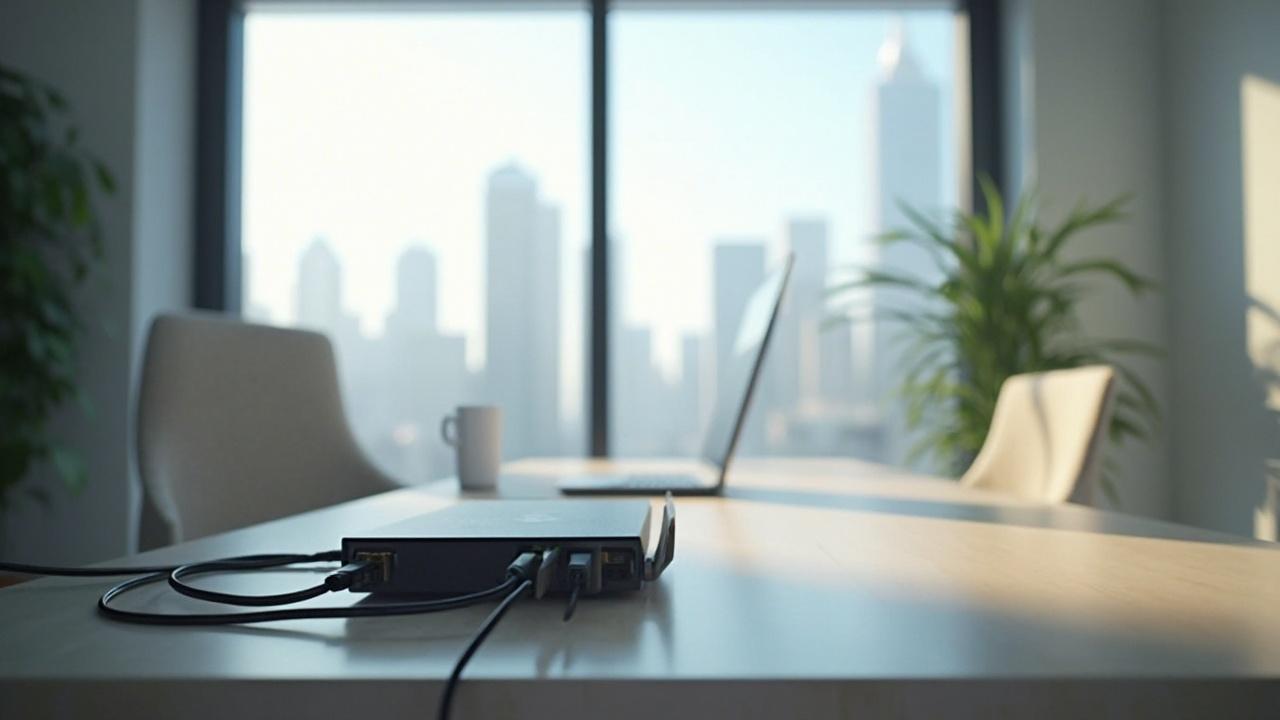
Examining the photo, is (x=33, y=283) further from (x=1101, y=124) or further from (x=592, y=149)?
(x=1101, y=124)

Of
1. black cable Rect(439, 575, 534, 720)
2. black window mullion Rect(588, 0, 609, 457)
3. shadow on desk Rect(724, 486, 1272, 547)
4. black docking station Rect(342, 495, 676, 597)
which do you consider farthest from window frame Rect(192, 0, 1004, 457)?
black cable Rect(439, 575, 534, 720)

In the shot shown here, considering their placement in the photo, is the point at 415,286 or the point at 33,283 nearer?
the point at 33,283

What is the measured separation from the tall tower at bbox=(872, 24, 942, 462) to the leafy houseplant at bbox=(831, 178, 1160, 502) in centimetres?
31

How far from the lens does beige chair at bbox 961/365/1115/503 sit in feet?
4.90

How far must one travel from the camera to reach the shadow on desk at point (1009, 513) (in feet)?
2.74

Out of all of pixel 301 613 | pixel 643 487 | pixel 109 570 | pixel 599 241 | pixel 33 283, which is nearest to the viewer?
pixel 301 613

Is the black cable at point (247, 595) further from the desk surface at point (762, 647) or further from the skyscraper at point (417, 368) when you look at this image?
the skyscraper at point (417, 368)

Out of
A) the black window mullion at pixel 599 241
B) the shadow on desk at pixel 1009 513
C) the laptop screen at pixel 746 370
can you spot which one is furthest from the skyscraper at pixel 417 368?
the shadow on desk at pixel 1009 513

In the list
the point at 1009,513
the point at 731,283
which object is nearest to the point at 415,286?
the point at 731,283

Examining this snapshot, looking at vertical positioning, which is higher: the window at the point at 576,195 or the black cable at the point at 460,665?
the window at the point at 576,195

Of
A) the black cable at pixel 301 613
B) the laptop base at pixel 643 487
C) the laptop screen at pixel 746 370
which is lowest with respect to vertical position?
the laptop base at pixel 643 487

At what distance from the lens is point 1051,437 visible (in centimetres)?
165

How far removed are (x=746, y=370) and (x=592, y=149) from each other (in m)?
2.20

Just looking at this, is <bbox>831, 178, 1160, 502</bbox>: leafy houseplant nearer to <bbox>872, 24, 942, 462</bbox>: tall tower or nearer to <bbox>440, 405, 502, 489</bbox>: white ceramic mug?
<bbox>872, 24, 942, 462</bbox>: tall tower
